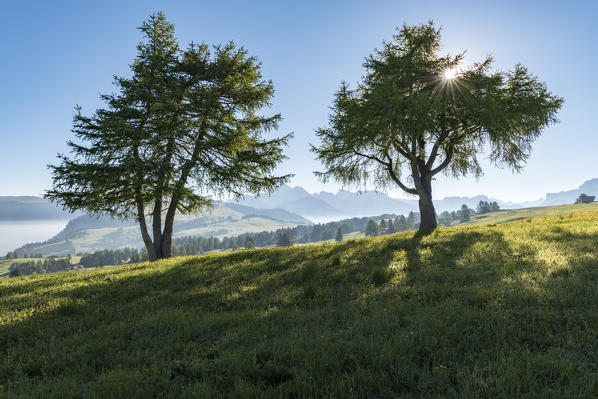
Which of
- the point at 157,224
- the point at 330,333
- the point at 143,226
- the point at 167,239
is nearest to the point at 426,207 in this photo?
the point at 330,333

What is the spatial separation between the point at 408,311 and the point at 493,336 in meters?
1.52

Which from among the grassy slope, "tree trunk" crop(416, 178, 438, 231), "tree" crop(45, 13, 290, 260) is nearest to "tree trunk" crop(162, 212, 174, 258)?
"tree" crop(45, 13, 290, 260)

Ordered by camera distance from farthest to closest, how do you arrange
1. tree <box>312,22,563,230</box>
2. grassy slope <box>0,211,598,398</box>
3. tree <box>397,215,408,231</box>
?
tree <box>397,215,408,231</box>
tree <box>312,22,563,230</box>
grassy slope <box>0,211,598,398</box>

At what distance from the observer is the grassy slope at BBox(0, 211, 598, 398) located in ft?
11.6

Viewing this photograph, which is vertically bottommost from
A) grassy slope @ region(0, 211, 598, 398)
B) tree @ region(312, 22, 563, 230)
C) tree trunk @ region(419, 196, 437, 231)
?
grassy slope @ region(0, 211, 598, 398)

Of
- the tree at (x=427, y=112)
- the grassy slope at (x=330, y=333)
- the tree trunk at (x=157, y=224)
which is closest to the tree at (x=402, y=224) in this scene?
the tree at (x=427, y=112)

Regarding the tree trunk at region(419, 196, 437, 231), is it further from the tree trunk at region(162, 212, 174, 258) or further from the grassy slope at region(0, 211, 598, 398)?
the tree trunk at region(162, 212, 174, 258)

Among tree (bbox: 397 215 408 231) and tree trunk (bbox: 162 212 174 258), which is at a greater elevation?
tree trunk (bbox: 162 212 174 258)

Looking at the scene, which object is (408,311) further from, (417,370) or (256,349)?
(256,349)

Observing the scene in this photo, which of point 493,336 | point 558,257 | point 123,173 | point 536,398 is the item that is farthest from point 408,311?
point 123,173

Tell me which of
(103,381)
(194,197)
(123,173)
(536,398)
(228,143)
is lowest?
(536,398)

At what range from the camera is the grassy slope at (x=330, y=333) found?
354 cm

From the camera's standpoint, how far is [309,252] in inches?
520

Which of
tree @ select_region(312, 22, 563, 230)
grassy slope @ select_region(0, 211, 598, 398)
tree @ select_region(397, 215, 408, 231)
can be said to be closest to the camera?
grassy slope @ select_region(0, 211, 598, 398)
